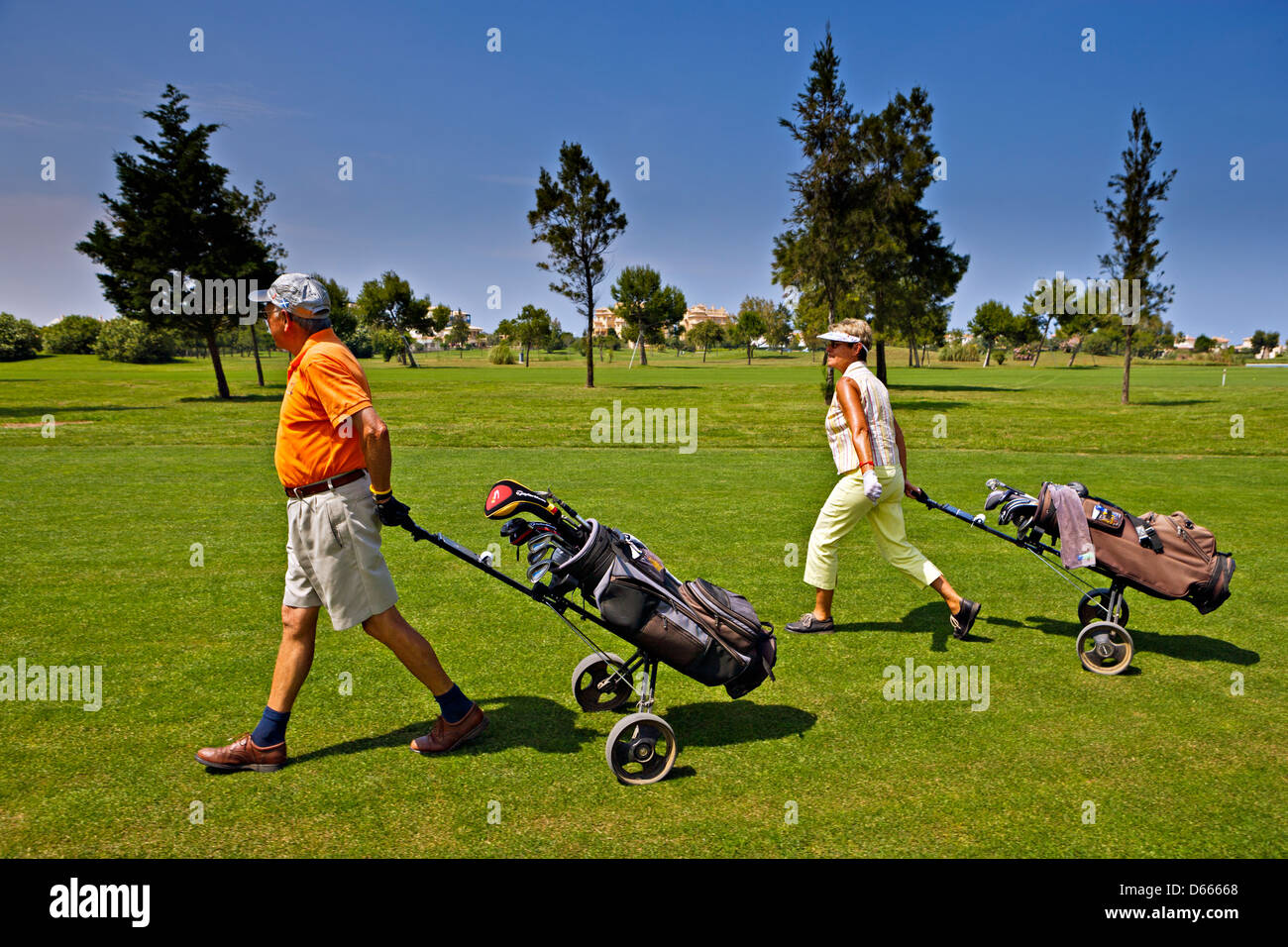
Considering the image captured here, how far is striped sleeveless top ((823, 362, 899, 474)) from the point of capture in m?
6.28

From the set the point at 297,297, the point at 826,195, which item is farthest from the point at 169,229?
the point at 297,297

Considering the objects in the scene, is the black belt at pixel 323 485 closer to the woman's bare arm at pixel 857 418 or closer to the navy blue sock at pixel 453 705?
the navy blue sock at pixel 453 705

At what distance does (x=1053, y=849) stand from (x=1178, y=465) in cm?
1599

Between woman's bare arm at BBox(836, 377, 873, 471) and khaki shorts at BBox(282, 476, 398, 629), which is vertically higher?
woman's bare arm at BBox(836, 377, 873, 471)

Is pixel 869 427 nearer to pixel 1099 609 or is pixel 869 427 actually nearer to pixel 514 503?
pixel 1099 609

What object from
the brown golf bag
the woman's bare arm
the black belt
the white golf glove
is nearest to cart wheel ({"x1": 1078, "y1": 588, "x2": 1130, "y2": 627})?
the brown golf bag

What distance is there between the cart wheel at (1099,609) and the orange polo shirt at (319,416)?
5094 millimetres

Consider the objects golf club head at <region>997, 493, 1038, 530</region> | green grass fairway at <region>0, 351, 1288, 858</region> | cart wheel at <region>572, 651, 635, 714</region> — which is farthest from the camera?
golf club head at <region>997, 493, 1038, 530</region>

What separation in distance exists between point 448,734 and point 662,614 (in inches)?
54.7

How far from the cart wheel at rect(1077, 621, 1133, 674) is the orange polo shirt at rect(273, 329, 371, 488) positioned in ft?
16.0

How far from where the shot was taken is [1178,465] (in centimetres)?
1692

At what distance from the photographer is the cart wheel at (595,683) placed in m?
5.20

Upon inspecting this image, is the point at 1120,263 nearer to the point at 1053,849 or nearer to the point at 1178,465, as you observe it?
the point at 1178,465

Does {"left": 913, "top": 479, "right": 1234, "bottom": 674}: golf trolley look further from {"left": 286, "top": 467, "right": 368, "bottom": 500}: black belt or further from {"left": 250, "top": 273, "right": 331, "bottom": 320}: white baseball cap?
{"left": 250, "top": 273, "right": 331, "bottom": 320}: white baseball cap
